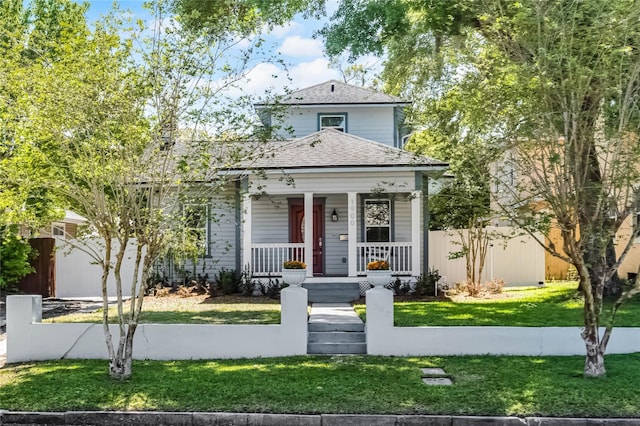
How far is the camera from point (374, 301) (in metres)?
8.80

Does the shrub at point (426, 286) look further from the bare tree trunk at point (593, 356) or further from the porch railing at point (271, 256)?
the bare tree trunk at point (593, 356)

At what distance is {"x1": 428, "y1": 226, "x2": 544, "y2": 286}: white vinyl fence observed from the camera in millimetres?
18391

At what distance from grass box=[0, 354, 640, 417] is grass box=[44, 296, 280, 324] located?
2.39 meters

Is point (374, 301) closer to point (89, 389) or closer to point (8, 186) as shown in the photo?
point (89, 389)

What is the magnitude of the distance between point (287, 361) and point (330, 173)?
309 inches

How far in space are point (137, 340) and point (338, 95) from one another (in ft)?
45.3

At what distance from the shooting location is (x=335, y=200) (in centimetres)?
1764

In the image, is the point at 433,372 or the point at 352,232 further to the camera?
the point at 352,232

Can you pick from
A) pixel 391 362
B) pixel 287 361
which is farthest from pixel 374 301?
pixel 287 361

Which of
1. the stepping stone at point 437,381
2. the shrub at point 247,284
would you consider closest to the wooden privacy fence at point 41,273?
the shrub at point 247,284

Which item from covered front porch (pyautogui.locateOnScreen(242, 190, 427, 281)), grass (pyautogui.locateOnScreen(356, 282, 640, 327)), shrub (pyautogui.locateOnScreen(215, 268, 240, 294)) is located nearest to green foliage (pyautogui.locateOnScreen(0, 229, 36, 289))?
shrub (pyautogui.locateOnScreen(215, 268, 240, 294))

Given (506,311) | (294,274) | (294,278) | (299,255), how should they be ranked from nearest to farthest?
(294,278) → (294,274) → (506,311) → (299,255)

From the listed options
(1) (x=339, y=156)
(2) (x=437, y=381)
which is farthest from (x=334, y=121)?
(2) (x=437, y=381)

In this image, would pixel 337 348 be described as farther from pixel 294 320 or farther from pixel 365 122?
pixel 365 122
